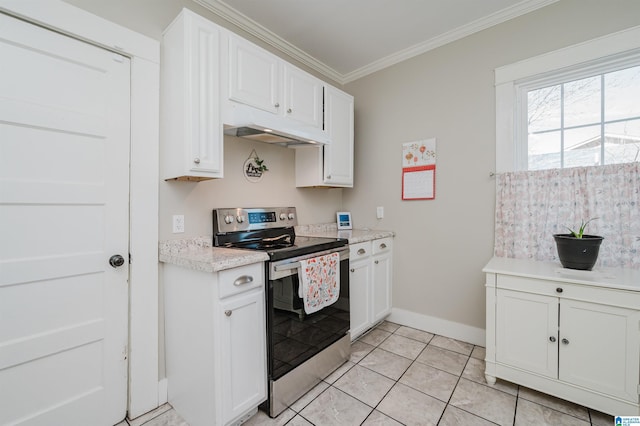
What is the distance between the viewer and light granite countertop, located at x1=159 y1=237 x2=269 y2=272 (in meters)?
1.34

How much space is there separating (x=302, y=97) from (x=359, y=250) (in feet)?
4.42

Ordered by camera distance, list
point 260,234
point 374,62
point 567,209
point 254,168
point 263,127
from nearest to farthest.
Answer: point 263,127, point 567,209, point 260,234, point 254,168, point 374,62

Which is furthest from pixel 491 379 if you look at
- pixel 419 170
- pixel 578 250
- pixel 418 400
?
pixel 419 170

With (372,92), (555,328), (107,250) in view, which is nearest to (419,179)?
(372,92)

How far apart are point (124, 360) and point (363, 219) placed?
7.63 feet

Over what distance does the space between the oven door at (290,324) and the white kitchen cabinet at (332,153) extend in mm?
911

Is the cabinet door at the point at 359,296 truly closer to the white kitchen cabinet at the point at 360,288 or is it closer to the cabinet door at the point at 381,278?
the white kitchen cabinet at the point at 360,288

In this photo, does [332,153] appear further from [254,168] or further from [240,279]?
[240,279]

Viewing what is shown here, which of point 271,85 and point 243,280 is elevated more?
point 271,85

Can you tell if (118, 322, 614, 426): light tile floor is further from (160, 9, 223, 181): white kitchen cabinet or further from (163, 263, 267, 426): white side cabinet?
(160, 9, 223, 181): white kitchen cabinet

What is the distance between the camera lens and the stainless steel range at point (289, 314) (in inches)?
61.6

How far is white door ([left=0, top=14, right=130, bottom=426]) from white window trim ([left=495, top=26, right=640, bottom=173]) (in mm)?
2612

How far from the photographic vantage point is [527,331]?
1.71 meters

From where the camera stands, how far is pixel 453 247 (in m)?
2.48
